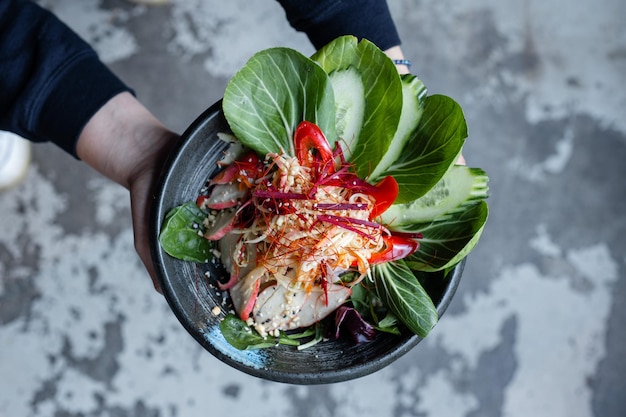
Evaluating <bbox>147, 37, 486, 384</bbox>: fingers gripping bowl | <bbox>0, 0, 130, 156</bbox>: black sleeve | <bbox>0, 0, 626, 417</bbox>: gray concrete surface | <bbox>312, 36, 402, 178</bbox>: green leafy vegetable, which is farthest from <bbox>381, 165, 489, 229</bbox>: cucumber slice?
<bbox>0, 0, 626, 417</bbox>: gray concrete surface

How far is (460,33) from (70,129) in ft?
5.24

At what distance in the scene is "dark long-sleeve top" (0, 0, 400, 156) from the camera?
129cm

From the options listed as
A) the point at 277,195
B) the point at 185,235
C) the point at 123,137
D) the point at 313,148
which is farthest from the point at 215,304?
the point at 123,137

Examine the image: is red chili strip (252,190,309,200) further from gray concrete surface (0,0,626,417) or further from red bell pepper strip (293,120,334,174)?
gray concrete surface (0,0,626,417)

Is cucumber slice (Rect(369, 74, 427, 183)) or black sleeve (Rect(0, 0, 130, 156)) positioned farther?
black sleeve (Rect(0, 0, 130, 156))

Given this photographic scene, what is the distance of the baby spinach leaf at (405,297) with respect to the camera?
1.05 meters

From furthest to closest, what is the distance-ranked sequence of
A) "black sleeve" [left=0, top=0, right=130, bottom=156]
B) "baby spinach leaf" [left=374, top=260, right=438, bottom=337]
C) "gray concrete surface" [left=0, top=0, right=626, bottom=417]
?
"gray concrete surface" [left=0, top=0, right=626, bottom=417], "black sleeve" [left=0, top=0, right=130, bottom=156], "baby spinach leaf" [left=374, top=260, right=438, bottom=337]

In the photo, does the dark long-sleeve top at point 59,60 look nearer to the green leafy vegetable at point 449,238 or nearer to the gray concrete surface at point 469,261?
the green leafy vegetable at point 449,238

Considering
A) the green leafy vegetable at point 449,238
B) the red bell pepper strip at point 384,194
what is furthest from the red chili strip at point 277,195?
the green leafy vegetable at point 449,238

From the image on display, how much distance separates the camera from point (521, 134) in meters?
2.32

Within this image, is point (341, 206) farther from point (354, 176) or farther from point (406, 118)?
point (406, 118)

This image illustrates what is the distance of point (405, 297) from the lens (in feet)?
3.51

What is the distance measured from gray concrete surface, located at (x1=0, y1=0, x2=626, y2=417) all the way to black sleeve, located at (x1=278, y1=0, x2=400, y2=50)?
0.93 m

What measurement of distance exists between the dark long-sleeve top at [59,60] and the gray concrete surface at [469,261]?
832 mm
